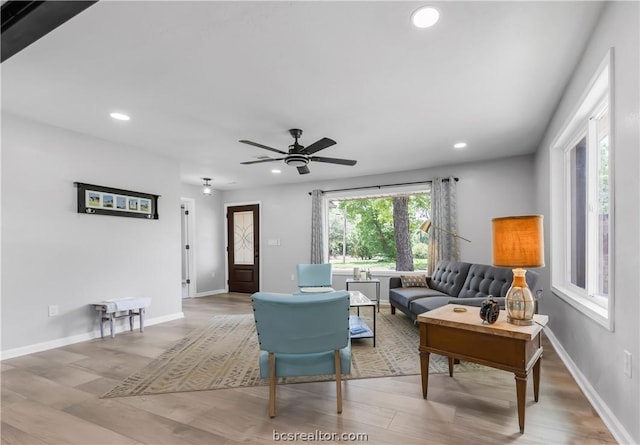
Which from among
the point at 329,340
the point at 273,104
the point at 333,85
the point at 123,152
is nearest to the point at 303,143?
the point at 273,104

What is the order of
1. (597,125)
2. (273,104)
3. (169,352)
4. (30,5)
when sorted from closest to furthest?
(30,5) < (597,125) < (273,104) < (169,352)

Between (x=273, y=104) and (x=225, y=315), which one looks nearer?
(x=273, y=104)

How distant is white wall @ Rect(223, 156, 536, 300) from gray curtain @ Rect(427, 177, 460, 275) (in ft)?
0.42

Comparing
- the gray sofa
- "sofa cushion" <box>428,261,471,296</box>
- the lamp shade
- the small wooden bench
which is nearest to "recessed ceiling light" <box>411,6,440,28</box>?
the lamp shade

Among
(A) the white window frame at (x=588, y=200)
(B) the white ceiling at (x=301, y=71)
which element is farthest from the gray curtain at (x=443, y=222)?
(A) the white window frame at (x=588, y=200)

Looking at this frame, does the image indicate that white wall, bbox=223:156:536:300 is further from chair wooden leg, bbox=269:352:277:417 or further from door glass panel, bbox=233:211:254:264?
chair wooden leg, bbox=269:352:277:417

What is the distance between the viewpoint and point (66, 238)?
3.91 meters

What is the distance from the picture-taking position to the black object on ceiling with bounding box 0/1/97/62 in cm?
166

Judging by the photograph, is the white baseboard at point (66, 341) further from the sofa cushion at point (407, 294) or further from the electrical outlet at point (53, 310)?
the sofa cushion at point (407, 294)

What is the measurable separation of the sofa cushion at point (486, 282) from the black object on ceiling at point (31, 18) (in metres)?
4.11

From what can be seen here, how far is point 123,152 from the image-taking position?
4535 millimetres

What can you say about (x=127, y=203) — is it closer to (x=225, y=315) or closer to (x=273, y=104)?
(x=225, y=315)

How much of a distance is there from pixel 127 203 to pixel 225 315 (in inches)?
90.2

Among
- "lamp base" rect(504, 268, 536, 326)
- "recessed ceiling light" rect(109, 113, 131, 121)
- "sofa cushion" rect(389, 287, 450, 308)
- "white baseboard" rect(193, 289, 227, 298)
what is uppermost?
"recessed ceiling light" rect(109, 113, 131, 121)
